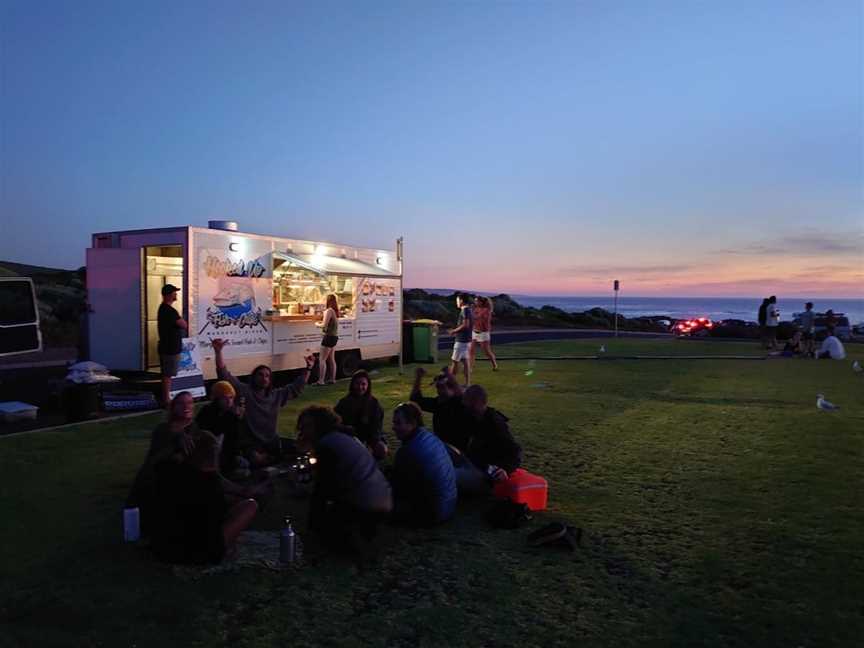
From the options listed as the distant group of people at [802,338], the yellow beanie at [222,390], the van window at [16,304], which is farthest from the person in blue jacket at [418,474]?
the distant group of people at [802,338]

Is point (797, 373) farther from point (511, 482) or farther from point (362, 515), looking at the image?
point (362, 515)

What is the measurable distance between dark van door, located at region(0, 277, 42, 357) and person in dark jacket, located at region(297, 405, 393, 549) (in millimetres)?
7000

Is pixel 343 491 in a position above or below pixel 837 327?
below

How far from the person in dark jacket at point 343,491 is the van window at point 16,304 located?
23.2 ft

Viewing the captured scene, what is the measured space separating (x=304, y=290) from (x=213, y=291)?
2702 millimetres

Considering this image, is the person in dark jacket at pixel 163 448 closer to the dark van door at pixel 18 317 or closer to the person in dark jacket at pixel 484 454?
the person in dark jacket at pixel 484 454

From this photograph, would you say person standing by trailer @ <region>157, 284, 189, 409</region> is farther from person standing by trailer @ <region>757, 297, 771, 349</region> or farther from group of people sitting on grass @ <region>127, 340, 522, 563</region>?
person standing by trailer @ <region>757, 297, 771, 349</region>

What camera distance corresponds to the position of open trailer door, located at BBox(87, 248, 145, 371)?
11547 mm

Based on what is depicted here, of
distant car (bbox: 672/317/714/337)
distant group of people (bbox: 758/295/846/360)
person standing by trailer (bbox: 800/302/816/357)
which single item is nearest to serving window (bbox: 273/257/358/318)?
distant group of people (bbox: 758/295/846/360)

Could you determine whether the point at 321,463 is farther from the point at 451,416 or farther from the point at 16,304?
the point at 16,304

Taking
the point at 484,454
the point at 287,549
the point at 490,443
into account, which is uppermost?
the point at 490,443

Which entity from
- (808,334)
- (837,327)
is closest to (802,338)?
(808,334)

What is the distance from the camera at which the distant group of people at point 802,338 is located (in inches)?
812

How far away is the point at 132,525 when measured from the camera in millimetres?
5094
